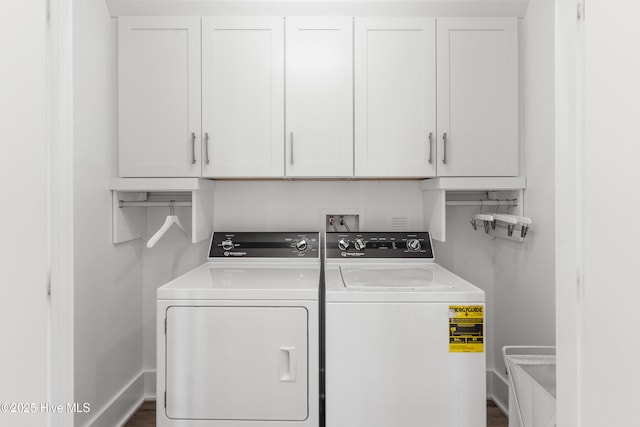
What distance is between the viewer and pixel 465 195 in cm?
243

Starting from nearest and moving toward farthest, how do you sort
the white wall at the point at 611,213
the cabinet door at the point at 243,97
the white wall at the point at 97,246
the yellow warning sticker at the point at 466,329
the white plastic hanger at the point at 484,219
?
1. the white wall at the point at 611,213
2. the yellow warning sticker at the point at 466,329
3. the white wall at the point at 97,246
4. the cabinet door at the point at 243,97
5. the white plastic hanger at the point at 484,219

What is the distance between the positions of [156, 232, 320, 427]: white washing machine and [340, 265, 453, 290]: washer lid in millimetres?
261

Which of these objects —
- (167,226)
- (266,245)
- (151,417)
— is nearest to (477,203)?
(266,245)

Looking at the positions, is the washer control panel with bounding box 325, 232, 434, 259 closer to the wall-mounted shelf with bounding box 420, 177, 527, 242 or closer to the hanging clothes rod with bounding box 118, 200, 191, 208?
the wall-mounted shelf with bounding box 420, 177, 527, 242

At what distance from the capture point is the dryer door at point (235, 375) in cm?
157

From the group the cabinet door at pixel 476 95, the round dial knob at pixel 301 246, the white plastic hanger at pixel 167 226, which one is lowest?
the round dial knob at pixel 301 246

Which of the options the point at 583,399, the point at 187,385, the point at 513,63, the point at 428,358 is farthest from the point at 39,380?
the point at 513,63

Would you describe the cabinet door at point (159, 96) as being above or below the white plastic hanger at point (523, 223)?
above

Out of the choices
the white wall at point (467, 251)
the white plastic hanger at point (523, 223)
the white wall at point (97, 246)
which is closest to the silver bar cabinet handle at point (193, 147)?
the white wall at point (97, 246)

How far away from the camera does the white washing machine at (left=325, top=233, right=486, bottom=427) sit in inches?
60.7

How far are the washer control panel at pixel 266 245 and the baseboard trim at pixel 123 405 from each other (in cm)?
88

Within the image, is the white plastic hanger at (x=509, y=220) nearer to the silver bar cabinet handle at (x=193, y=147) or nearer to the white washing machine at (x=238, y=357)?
the white washing machine at (x=238, y=357)

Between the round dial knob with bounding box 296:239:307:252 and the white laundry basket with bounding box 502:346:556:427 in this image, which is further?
the round dial knob with bounding box 296:239:307:252

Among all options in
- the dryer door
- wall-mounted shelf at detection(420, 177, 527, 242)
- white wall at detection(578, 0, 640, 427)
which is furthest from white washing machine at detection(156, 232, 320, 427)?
white wall at detection(578, 0, 640, 427)
